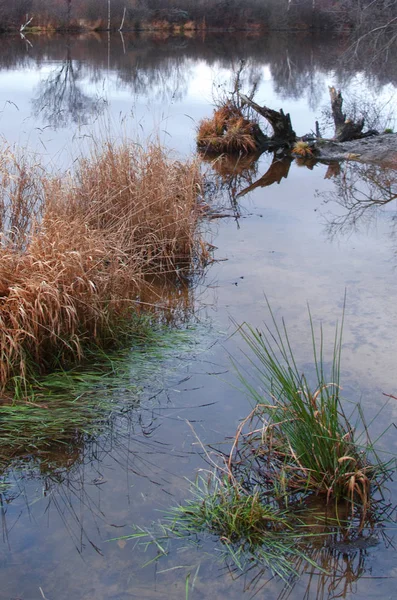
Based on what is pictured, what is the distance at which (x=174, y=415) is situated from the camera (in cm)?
365

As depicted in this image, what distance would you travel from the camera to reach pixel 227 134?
36.7ft

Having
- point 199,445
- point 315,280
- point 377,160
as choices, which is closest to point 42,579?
point 199,445

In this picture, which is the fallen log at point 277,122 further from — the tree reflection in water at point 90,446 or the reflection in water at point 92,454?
the reflection in water at point 92,454

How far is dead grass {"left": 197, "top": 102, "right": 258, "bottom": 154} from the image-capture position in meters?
11.1

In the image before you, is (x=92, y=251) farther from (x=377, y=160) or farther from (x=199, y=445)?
(x=377, y=160)

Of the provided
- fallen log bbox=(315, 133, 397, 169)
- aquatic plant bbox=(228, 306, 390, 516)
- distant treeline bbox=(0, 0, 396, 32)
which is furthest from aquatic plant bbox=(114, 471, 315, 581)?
distant treeline bbox=(0, 0, 396, 32)

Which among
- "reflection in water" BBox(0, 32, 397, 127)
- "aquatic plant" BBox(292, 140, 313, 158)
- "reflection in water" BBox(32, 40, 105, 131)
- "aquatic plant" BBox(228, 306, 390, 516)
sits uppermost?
"reflection in water" BBox(0, 32, 397, 127)

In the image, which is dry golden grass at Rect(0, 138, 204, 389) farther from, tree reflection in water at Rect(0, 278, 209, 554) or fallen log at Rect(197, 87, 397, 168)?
fallen log at Rect(197, 87, 397, 168)

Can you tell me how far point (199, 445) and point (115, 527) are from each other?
690 millimetres

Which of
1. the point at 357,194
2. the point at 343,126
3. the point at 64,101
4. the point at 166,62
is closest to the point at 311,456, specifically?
the point at 357,194

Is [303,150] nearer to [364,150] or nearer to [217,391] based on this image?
[364,150]

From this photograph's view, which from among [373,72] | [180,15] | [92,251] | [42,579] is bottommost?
[42,579]

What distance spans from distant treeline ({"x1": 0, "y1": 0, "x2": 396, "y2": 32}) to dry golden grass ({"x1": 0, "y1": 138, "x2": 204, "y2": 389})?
98.1 feet

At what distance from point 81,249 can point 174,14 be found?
36370mm
